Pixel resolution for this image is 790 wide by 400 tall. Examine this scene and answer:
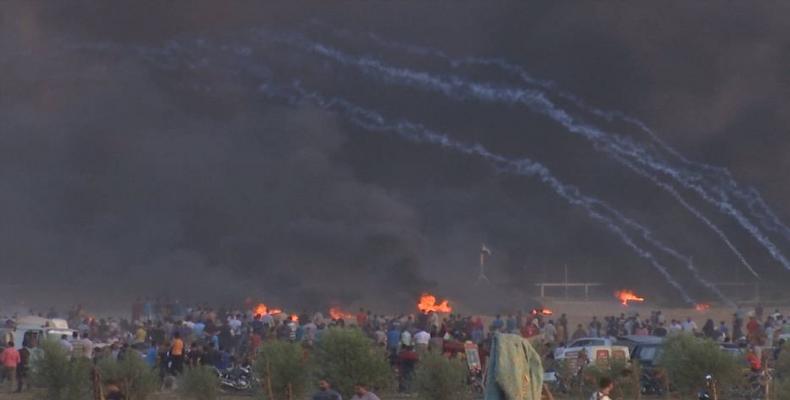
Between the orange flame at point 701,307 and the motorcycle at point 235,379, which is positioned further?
the orange flame at point 701,307

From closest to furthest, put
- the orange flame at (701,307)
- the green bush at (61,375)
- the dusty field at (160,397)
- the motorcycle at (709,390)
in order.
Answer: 1. the motorcycle at (709,390)
2. the green bush at (61,375)
3. the dusty field at (160,397)
4. the orange flame at (701,307)

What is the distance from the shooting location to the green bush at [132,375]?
2009 cm

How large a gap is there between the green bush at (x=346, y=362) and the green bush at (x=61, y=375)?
3.65 meters

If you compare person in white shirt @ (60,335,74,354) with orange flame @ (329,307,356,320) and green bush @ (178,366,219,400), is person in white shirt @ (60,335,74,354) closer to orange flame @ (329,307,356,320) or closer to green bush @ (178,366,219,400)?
green bush @ (178,366,219,400)

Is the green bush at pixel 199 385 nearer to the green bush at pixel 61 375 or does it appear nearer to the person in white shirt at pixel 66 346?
the green bush at pixel 61 375

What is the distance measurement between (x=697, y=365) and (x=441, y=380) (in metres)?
3.90

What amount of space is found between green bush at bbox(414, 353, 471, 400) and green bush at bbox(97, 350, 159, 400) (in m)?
4.16

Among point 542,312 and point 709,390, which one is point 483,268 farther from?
point 709,390

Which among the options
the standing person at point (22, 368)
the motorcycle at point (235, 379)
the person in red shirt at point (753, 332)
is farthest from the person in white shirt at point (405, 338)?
the person in red shirt at point (753, 332)

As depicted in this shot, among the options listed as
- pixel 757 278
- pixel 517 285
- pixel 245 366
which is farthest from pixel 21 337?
pixel 757 278

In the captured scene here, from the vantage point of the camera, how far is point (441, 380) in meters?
20.2

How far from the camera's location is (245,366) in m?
25.9

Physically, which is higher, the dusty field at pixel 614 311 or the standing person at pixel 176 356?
the dusty field at pixel 614 311

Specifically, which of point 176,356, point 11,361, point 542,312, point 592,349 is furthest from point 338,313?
point 11,361
